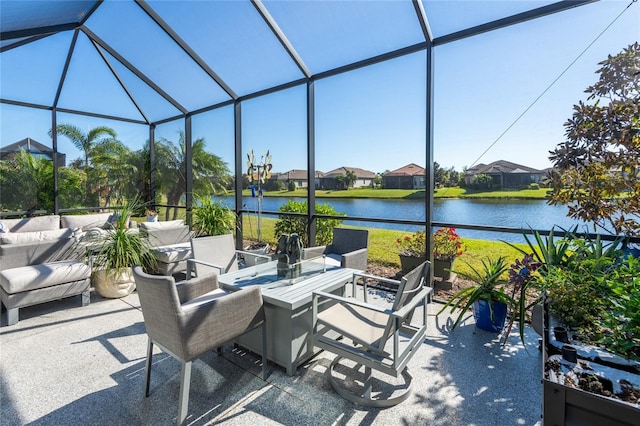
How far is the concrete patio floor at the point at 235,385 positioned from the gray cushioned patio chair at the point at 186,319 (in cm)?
29

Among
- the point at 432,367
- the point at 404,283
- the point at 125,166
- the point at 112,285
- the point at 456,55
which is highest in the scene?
the point at 456,55

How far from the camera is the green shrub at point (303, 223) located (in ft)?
19.3

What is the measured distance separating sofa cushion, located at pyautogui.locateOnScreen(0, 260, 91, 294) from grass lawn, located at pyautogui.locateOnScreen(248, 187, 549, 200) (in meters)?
3.10

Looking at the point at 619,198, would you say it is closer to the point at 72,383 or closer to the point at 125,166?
the point at 72,383

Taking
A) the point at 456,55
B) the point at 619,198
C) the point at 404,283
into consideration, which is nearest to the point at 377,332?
the point at 404,283

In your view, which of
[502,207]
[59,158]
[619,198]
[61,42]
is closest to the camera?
[619,198]

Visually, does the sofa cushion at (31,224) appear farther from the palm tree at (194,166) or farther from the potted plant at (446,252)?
the potted plant at (446,252)

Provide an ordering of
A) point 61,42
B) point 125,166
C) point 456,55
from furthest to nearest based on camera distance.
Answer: point 125,166, point 61,42, point 456,55

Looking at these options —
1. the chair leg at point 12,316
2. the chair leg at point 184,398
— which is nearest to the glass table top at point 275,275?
the chair leg at point 184,398

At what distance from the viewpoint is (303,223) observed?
604 centimetres

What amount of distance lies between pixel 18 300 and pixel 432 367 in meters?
4.35

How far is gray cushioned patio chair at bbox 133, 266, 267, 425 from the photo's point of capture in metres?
1.84

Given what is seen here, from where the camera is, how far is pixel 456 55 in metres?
4.65

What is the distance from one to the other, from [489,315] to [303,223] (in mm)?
3651
